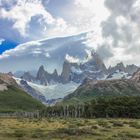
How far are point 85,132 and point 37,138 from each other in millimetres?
12599

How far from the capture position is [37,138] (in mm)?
63219

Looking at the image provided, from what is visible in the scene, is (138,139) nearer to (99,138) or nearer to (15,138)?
(99,138)

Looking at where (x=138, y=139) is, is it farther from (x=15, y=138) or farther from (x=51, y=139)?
(x=15, y=138)

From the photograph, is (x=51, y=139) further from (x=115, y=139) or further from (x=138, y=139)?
(x=138, y=139)

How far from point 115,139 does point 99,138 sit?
4.29m

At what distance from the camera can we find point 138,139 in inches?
2459

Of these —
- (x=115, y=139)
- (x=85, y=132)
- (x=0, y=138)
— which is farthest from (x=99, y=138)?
(x=0, y=138)

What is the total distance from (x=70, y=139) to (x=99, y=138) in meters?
5.59

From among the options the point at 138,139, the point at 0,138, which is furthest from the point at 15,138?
the point at 138,139

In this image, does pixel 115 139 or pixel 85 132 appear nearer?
pixel 115 139

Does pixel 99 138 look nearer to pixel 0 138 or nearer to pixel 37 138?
pixel 37 138

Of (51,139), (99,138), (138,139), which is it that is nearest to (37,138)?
(51,139)

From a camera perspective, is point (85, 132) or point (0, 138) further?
point (85, 132)

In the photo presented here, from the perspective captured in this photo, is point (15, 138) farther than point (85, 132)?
No
